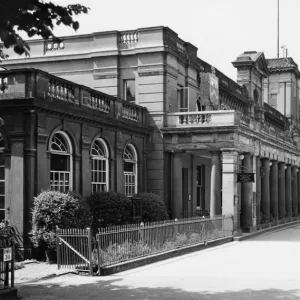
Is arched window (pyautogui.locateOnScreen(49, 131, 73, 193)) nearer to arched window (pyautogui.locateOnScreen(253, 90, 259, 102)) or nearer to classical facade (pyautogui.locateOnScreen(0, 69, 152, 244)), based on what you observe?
classical facade (pyautogui.locateOnScreen(0, 69, 152, 244))

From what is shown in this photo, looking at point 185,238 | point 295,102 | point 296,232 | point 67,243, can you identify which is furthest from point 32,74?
point 295,102

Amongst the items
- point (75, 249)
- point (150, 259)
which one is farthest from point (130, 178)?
point (75, 249)

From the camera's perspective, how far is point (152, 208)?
26.5m

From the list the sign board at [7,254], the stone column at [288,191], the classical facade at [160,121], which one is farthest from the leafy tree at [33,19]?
the stone column at [288,191]

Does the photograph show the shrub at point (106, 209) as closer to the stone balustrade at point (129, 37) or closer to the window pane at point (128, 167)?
the window pane at point (128, 167)

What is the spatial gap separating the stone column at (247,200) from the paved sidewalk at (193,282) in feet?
31.1

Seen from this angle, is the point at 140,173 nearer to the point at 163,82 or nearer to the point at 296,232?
the point at 163,82

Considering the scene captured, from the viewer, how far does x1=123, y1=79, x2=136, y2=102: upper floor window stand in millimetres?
30609

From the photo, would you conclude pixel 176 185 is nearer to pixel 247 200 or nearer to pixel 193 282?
pixel 247 200

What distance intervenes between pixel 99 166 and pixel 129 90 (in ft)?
Result: 20.9

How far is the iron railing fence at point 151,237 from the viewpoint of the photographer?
57.9ft

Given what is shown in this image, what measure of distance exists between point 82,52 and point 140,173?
6.47 meters

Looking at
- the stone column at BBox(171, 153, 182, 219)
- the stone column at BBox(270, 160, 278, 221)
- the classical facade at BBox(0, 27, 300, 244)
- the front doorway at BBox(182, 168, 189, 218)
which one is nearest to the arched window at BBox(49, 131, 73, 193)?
the classical facade at BBox(0, 27, 300, 244)

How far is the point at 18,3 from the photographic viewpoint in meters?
9.59
